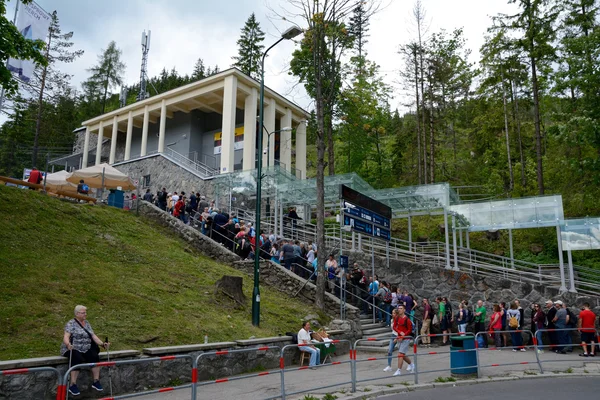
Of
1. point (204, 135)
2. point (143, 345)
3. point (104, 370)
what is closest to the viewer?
point (104, 370)

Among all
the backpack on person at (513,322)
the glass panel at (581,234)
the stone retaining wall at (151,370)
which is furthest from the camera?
the glass panel at (581,234)

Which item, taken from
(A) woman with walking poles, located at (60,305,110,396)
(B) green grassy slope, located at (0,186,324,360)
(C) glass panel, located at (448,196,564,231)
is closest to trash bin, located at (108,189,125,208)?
(B) green grassy slope, located at (0,186,324,360)

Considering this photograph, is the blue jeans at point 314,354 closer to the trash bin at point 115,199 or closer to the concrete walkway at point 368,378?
the concrete walkway at point 368,378

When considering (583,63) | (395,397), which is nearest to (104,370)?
(395,397)

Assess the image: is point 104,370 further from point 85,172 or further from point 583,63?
point 583,63

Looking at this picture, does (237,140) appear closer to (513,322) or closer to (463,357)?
(513,322)

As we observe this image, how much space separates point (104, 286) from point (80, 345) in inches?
167

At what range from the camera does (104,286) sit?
1207cm

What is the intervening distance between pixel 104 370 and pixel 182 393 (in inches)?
59.3

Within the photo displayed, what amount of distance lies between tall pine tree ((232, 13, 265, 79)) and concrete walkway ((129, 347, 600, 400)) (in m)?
47.3

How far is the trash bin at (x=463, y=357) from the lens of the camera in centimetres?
1078

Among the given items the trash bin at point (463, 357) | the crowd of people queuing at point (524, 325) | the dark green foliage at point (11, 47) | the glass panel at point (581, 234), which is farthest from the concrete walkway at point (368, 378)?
the dark green foliage at point (11, 47)

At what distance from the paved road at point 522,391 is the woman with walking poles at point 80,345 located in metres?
5.40

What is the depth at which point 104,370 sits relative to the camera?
27.9 ft
